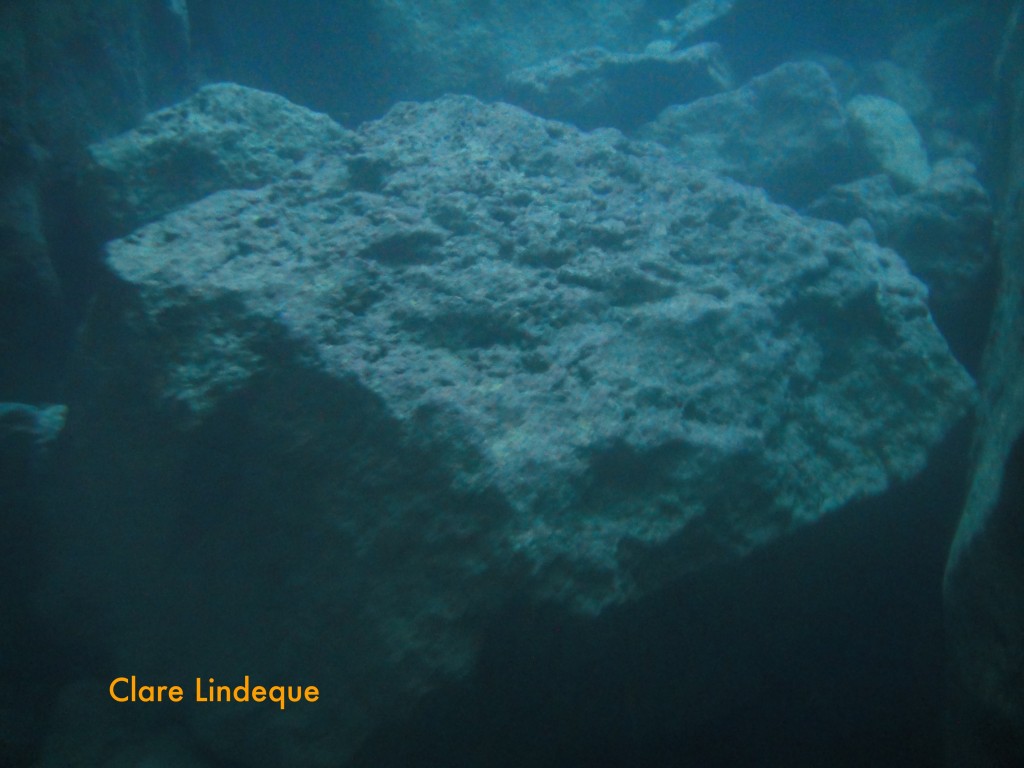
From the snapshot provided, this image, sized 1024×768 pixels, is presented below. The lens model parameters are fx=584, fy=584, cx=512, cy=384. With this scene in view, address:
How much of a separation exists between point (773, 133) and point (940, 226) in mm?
2169

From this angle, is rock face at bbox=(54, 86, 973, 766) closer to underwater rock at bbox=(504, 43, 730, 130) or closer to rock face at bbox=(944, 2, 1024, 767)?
rock face at bbox=(944, 2, 1024, 767)

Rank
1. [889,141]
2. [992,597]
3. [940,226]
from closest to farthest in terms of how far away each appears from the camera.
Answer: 1. [992,597]
2. [940,226]
3. [889,141]

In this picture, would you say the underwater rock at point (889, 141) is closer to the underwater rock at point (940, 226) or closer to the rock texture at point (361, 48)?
the underwater rock at point (940, 226)

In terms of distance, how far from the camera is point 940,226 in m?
4.25

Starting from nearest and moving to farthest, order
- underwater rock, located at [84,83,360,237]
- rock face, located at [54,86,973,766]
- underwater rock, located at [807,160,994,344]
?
rock face, located at [54,86,973,766]
underwater rock, located at [84,83,360,237]
underwater rock, located at [807,160,994,344]

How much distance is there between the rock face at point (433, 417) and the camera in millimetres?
2195

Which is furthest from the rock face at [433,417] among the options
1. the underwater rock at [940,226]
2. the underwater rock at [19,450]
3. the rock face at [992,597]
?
the underwater rock at [940,226]

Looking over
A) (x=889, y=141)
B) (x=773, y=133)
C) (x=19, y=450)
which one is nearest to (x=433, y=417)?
(x=19, y=450)

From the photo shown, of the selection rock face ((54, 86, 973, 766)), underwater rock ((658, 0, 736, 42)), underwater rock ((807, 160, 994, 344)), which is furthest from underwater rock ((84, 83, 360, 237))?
underwater rock ((658, 0, 736, 42))

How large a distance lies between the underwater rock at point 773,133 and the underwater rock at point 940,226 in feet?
2.78

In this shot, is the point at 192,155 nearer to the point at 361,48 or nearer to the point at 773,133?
the point at 361,48

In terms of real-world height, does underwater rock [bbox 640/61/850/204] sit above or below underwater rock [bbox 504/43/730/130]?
below

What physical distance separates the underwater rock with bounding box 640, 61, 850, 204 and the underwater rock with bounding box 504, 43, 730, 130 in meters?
0.49

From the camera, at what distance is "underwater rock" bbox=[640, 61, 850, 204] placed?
18.7 feet
